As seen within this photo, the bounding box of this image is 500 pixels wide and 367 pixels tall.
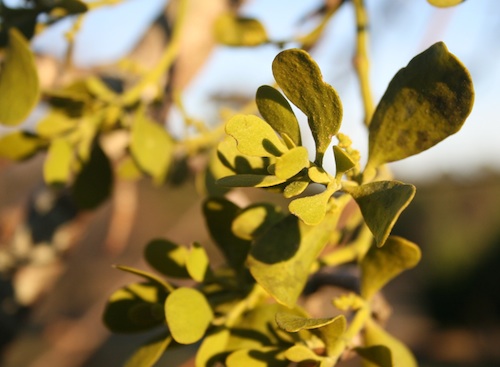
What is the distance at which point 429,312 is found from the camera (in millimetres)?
4840

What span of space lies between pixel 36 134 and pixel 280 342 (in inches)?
8.2

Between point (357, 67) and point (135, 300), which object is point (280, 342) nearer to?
point (135, 300)

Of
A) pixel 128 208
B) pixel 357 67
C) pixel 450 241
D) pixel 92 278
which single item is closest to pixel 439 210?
pixel 450 241

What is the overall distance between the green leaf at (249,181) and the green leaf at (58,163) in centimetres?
17

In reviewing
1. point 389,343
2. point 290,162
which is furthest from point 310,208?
point 389,343

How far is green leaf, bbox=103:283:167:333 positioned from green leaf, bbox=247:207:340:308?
0.17 ft

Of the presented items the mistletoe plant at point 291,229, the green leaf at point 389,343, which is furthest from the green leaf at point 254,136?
the green leaf at point 389,343

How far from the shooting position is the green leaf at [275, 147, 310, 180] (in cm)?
18

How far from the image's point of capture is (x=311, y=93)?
7.7 inches

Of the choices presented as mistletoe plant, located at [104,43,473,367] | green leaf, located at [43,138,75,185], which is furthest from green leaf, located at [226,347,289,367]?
green leaf, located at [43,138,75,185]

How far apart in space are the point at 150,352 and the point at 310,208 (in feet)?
0.32

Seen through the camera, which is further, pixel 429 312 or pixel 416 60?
pixel 429 312

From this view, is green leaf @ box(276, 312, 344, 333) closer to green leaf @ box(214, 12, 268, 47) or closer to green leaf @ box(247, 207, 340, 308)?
green leaf @ box(247, 207, 340, 308)

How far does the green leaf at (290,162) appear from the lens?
179 mm
